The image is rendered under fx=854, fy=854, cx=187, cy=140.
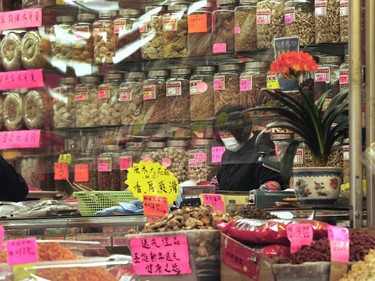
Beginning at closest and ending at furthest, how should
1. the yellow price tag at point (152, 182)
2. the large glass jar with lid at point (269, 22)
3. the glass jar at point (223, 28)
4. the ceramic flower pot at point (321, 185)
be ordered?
the ceramic flower pot at point (321, 185) < the yellow price tag at point (152, 182) < the large glass jar with lid at point (269, 22) < the glass jar at point (223, 28)

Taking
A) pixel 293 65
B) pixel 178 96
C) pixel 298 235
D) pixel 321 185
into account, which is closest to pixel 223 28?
pixel 178 96

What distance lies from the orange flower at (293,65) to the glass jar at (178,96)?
167cm

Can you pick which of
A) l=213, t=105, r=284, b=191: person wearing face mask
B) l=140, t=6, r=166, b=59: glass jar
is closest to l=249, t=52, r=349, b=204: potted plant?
l=213, t=105, r=284, b=191: person wearing face mask

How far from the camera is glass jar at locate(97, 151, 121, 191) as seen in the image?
181 inches

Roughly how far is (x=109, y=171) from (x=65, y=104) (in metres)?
0.52

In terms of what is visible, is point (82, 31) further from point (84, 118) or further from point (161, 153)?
point (161, 153)

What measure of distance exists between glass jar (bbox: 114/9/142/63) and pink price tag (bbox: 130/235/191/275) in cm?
269

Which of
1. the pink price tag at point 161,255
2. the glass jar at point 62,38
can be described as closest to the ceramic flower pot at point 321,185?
the pink price tag at point 161,255

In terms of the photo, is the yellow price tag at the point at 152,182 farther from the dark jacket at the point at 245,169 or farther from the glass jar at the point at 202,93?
the glass jar at the point at 202,93

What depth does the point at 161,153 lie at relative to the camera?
444 cm

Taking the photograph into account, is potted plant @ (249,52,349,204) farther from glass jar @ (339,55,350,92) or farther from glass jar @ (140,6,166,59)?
glass jar @ (140,6,166,59)

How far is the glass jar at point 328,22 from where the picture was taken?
3.81 meters

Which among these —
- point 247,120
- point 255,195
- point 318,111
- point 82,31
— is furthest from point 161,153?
point 318,111

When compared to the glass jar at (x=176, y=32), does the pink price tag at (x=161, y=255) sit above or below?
below
